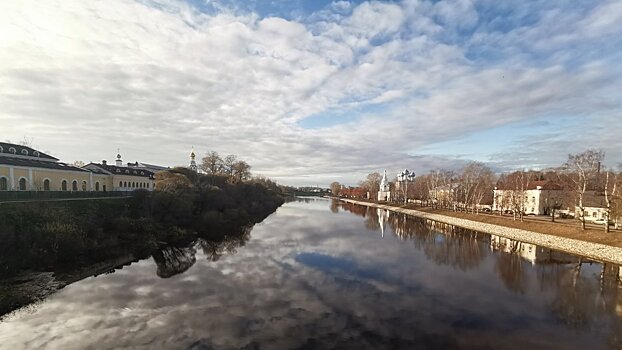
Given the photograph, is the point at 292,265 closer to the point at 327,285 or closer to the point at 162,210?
the point at 327,285

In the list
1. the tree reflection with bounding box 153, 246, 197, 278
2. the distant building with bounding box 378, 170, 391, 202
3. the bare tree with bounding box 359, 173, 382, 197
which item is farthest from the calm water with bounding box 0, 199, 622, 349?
the bare tree with bounding box 359, 173, 382, 197

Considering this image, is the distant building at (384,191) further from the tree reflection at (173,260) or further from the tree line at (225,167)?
the tree reflection at (173,260)

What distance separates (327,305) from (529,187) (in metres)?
66.3

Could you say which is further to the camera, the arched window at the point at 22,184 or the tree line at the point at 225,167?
the tree line at the point at 225,167

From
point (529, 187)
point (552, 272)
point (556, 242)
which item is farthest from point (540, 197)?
point (552, 272)

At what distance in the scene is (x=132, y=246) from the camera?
28.0m

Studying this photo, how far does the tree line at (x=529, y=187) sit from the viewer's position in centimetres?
3528

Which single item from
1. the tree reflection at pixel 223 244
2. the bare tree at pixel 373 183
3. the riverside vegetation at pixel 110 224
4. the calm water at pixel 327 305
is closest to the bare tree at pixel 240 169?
the riverside vegetation at pixel 110 224

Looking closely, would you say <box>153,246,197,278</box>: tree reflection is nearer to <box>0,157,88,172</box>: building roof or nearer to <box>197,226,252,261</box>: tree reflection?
<box>197,226,252,261</box>: tree reflection

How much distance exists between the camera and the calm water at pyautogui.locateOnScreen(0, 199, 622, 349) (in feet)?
41.5

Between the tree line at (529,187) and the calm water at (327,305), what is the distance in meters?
12.3

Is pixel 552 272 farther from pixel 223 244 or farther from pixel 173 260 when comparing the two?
pixel 173 260

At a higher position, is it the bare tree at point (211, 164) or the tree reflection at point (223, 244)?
the bare tree at point (211, 164)

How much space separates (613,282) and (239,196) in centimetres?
5350
